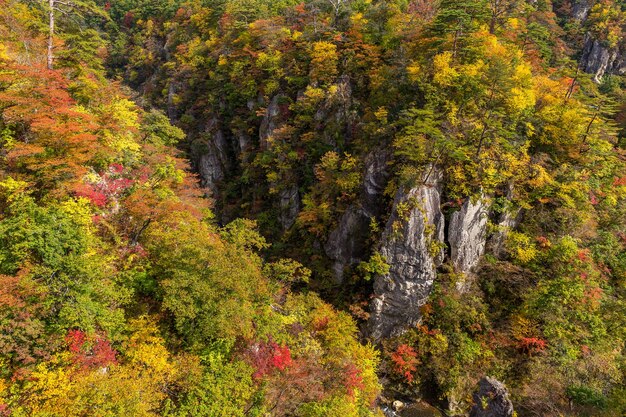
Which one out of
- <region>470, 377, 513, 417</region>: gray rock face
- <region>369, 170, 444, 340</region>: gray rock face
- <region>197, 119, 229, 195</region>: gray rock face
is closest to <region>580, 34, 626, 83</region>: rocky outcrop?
<region>369, 170, 444, 340</region>: gray rock face

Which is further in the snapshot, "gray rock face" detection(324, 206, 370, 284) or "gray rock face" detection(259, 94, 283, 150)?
"gray rock face" detection(259, 94, 283, 150)

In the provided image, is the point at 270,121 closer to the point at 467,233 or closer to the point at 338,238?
the point at 338,238

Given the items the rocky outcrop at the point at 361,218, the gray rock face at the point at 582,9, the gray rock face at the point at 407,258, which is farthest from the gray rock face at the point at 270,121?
the gray rock face at the point at 582,9

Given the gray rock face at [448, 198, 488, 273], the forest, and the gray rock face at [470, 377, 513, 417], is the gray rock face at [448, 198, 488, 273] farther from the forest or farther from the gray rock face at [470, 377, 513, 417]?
the gray rock face at [470, 377, 513, 417]

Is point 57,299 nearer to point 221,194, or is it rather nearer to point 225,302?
point 225,302

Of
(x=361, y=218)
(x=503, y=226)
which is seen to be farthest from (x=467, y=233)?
(x=361, y=218)

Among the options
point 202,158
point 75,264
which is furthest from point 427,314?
point 202,158

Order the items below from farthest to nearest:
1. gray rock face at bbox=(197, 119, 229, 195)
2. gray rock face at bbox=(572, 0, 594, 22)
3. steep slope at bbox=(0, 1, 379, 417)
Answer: gray rock face at bbox=(572, 0, 594, 22)
gray rock face at bbox=(197, 119, 229, 195)
steep slope at bbox=(0, 1, 379, 417)
